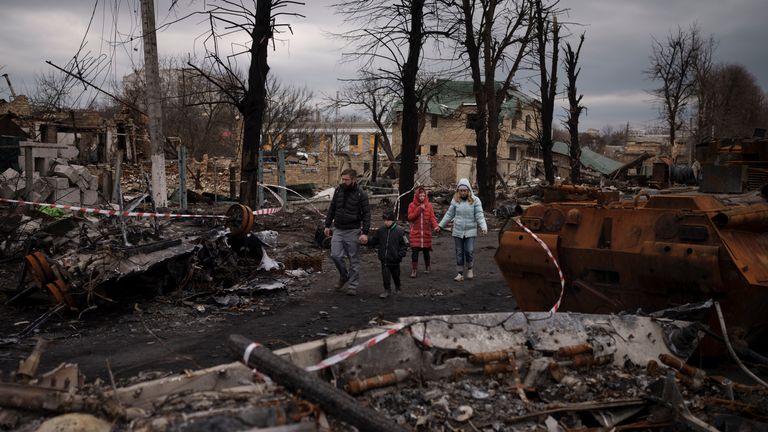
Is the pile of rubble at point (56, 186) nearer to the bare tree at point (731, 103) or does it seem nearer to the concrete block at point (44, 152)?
the concrete block at point (44, 152)

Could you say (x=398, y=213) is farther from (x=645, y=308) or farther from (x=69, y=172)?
(x=645, y=308)

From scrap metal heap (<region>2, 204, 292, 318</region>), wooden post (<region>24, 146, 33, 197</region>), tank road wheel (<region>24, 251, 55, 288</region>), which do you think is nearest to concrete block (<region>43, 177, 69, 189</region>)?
wooden post (<region>24, 146, 33, 197</region>)

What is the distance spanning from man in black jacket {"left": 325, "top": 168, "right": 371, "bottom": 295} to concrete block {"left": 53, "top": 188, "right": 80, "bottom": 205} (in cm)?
891

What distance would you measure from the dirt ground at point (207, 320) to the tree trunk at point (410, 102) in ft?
26.2

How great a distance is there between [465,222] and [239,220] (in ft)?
12.1

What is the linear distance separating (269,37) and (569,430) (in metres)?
10.1

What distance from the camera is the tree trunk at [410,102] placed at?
17.7 m

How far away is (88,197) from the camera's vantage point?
1700cm

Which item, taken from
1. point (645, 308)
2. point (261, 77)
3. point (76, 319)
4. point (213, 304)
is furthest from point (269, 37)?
point (645, 308)

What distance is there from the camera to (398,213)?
60.2 ft

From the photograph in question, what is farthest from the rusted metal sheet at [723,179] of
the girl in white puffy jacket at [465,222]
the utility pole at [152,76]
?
the utility pole at [152,76]

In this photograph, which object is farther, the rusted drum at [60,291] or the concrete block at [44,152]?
the concrete block at [44,152]

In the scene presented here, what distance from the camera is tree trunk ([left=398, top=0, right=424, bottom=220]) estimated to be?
17.7 m

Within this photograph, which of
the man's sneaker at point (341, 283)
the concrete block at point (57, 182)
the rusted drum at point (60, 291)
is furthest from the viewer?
the concrete block at point (57, 182)
